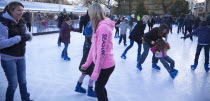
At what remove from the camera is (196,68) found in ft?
16.6

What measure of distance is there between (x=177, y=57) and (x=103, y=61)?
508cm

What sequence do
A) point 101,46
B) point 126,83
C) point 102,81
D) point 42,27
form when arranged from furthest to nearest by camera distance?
point 42,27
point 126,83
point 102,81
point 101,46

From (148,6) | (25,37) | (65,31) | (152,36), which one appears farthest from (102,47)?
(148,6)

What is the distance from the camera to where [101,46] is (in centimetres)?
189

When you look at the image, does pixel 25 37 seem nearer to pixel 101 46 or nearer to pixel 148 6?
pixel 101 46

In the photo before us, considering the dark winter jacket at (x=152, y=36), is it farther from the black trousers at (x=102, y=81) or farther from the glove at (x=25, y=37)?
the glove at (x=25, y=37)

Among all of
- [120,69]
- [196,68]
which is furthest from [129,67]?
[196,68]

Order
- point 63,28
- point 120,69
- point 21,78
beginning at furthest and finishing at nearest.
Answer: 1. point 63,28
2. point 120,69
3. point 21,78

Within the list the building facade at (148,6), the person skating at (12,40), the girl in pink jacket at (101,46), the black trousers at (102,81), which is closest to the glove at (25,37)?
the person skating at (12,40)

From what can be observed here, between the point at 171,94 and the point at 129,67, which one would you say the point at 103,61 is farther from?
the point at 129,67

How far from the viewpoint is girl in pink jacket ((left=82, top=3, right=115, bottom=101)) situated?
1.89 metres

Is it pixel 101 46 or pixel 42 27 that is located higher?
pixel 42 27

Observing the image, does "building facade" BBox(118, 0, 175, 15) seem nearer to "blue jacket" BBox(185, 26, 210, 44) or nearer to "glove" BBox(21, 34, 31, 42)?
"blue jacket" BBox(185, 26, 210, 44)

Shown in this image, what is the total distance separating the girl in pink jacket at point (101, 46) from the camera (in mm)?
1888
